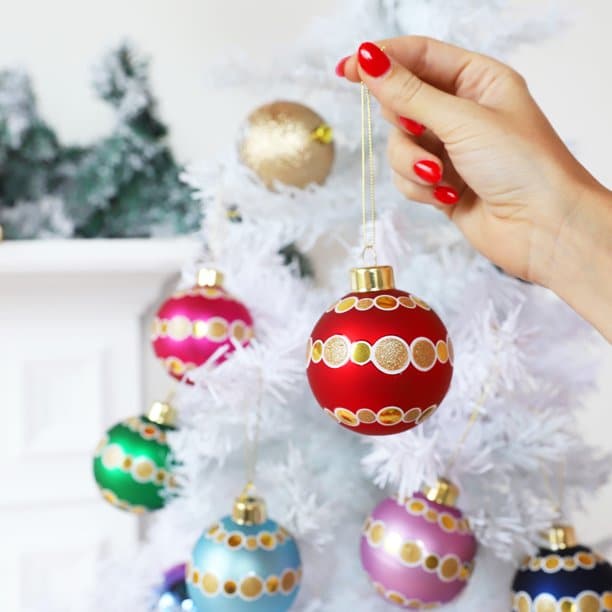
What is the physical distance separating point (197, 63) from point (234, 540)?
0.84m

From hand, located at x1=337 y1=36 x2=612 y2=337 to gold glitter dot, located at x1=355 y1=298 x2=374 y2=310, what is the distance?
0.15 metres

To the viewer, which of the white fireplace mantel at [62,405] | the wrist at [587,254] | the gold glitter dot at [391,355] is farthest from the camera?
the white fireplace mantel at [62,405]

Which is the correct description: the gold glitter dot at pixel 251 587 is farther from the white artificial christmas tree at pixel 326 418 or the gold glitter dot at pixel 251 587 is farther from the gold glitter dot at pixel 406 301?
the gold glitter dot at pixel 406 301

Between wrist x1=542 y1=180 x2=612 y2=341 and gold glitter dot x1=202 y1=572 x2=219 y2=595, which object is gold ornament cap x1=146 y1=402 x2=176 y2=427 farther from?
wrist x1=542 y1=180 x2=612 y2=341

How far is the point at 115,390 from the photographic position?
1.24 meters

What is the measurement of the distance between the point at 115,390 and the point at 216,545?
0.58m

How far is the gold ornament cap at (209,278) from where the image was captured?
81 centimetres

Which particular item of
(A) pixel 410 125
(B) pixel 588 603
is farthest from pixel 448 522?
(A) pixel 410 125

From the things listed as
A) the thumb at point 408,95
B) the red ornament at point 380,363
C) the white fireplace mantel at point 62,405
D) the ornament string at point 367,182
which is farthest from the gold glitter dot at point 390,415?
the white fireplace mantel at point 62,405

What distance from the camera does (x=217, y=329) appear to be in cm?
77

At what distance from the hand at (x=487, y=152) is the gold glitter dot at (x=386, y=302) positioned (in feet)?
0.47

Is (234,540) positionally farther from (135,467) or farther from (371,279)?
(371,279)

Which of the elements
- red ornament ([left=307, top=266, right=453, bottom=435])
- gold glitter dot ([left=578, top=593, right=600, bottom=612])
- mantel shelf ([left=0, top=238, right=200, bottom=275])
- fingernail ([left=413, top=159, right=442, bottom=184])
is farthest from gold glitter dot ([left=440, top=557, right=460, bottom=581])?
mantel shelf ([left=0, top=238, right=200, bottom=275])

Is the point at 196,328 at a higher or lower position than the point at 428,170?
lower
